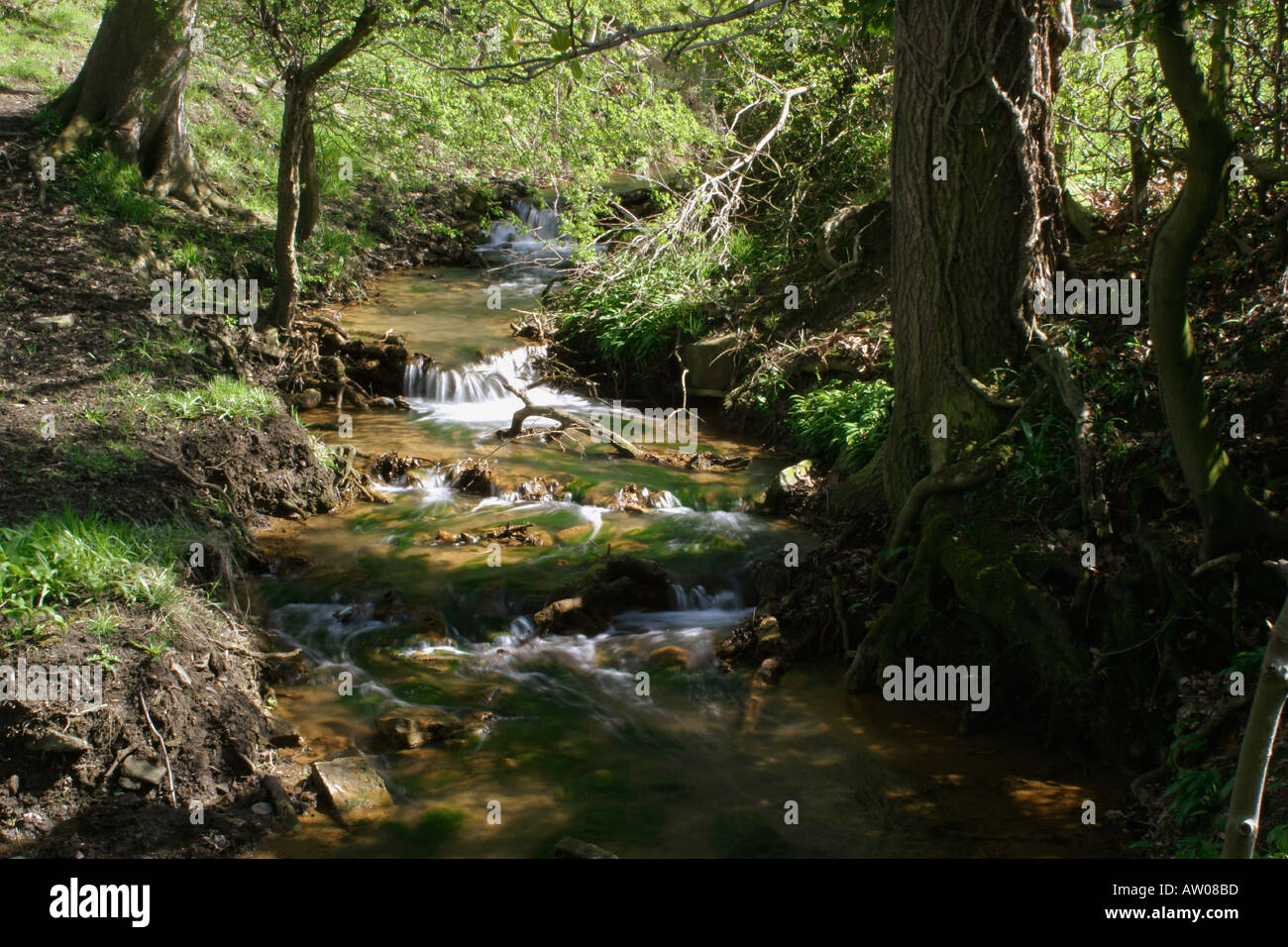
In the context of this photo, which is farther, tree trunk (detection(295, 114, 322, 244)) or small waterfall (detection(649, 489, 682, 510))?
tree trunk (detection(295, 114, 322, 244))

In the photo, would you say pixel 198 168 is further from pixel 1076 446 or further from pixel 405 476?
pixel 1076 446

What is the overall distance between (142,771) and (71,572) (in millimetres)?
1244

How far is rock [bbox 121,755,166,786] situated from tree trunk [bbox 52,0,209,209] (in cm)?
1060

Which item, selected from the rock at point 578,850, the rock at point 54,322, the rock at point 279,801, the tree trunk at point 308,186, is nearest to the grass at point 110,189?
the tree trunk at point 308,186

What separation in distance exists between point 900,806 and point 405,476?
615cm

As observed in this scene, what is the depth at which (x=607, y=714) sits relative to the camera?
627 cm

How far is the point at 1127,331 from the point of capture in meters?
6.77

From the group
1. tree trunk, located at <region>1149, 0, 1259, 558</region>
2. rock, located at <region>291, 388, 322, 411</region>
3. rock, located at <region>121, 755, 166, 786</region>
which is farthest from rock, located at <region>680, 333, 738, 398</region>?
rock, located at <region>121, 755, 166, 786</region>

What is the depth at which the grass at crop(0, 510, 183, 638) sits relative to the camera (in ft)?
16.6

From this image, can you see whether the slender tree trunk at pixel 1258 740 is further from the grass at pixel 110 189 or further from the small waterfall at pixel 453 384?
the grass at pixel 110 189

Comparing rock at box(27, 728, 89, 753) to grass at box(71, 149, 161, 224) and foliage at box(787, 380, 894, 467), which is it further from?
grass at box(71, 149, 161, 224)

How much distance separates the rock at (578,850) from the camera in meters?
4.61
